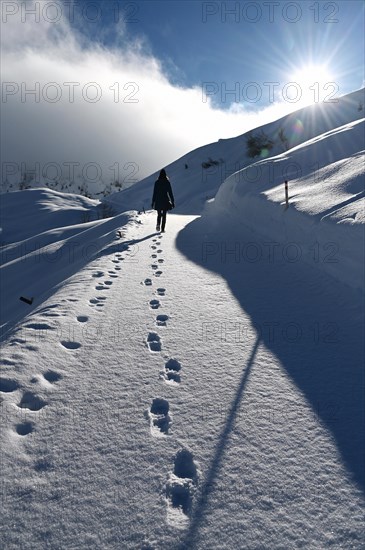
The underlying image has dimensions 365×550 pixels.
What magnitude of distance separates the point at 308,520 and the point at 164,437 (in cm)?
92

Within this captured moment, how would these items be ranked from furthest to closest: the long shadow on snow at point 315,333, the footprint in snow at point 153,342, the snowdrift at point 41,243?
the snowdrift at point 41,243
the footprint in snow at point 153,342
the long shadow on snow at point 315,333

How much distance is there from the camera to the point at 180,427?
2.36 metres

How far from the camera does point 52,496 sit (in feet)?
6.01

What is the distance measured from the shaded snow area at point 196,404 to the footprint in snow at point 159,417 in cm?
1

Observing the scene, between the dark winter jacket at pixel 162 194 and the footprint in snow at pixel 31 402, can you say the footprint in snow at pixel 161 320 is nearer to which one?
the footprint in snow at pixel 31 402

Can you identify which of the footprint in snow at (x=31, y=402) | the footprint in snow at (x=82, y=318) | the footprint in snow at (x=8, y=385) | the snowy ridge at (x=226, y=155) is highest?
the snowy ridge at (x=226, y=155)

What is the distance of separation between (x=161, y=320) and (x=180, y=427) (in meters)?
1.83

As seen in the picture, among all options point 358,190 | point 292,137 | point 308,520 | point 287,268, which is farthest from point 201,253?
point 292,137

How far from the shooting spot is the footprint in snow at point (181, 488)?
1.78m

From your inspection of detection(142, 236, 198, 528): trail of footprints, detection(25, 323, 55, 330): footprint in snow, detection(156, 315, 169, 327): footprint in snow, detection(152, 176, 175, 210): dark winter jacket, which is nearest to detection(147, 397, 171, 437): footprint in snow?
detection(142, 236, 198, 528): trail of footprints

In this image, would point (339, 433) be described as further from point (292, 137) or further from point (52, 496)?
point (292, 137)

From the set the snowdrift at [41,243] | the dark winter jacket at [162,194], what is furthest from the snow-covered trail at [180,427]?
the dark winter jacket at [162,194]

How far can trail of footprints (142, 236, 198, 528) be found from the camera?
1.81m

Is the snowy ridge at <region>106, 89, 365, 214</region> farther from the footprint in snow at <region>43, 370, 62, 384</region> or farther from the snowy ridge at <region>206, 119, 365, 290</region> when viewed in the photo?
the footprint in snow at <region>43, 370, 62, 384</region>
